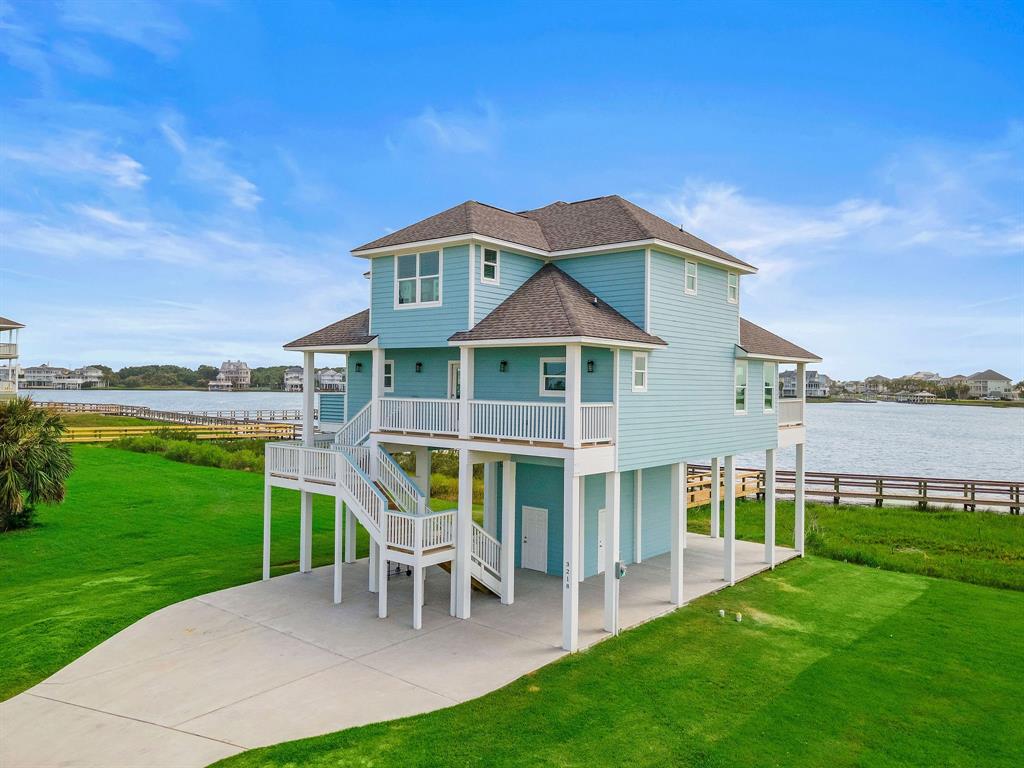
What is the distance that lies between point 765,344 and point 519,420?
32.4 feet

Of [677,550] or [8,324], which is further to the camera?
[8,324]

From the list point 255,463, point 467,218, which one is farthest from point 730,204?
point 255,463

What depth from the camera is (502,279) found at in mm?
15125

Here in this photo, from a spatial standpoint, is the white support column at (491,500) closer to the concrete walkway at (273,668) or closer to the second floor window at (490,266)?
the concrete walkway at (273,668)

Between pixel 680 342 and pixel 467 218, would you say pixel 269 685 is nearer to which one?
pixel 467 218

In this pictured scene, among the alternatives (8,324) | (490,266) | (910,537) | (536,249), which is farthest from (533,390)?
(8,324)

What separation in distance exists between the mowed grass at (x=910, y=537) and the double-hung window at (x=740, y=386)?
20.2 feet

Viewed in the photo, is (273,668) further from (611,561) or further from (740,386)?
(740,386)

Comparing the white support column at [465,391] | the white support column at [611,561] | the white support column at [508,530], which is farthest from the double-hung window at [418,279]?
the white support column at [611,561]

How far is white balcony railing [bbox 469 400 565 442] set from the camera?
12.7 metres

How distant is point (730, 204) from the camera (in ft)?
90.3

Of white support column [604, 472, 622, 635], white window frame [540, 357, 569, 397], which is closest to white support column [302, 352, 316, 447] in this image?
white window frame [540, 357, 569, 397]

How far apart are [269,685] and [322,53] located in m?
25.2

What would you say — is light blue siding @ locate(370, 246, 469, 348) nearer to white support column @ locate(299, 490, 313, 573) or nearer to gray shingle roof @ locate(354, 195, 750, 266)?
gray shingle roof @ locate(354, 195, 750, 266)
